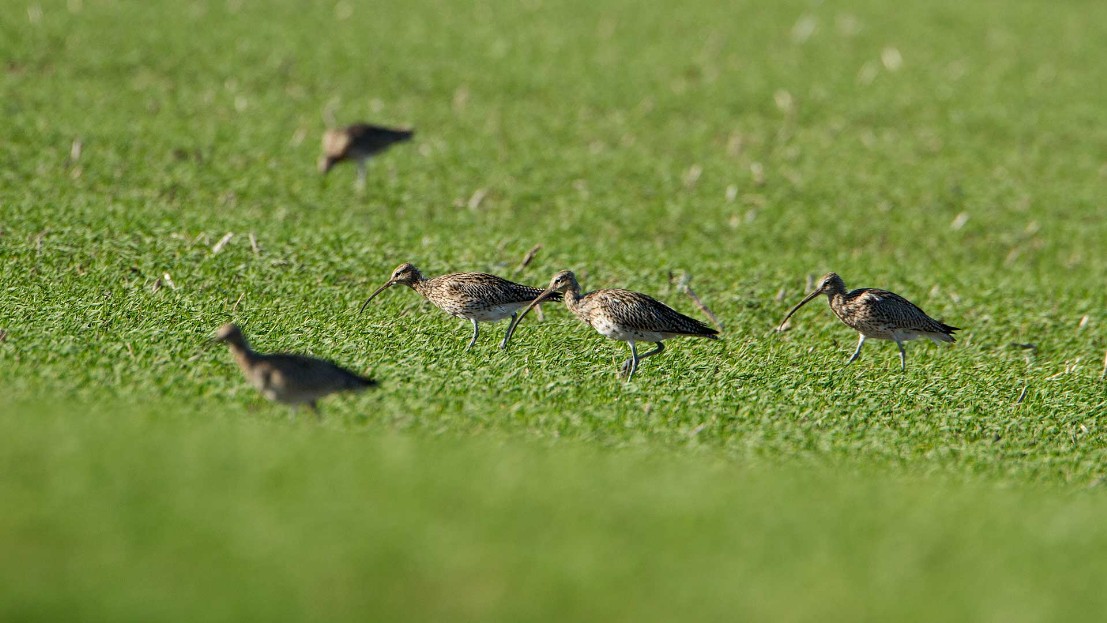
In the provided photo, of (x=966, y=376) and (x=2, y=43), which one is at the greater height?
(x=2, y=43)

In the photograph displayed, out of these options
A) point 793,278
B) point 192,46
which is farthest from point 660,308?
point 192,46

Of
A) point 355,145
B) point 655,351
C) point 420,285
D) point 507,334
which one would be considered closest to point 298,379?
point 507,334

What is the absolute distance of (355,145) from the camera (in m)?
17.8

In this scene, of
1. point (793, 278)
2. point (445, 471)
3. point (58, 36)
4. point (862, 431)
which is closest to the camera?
point (445, 471)

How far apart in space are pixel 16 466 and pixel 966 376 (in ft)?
29.1

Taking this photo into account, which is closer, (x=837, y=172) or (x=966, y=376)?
(x=966, y=376)

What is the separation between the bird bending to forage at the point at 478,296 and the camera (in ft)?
37.1

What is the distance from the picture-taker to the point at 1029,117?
2400 cm

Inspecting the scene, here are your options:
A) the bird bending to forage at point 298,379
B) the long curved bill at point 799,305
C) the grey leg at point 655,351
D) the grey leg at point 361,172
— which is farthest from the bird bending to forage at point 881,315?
the grey leg at point 361,172

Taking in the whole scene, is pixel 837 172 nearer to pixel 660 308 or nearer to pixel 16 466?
pixel 660 308

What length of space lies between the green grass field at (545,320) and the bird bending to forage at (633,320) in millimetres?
462

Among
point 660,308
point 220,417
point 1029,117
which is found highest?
point 1029,117

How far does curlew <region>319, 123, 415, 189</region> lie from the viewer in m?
17.8

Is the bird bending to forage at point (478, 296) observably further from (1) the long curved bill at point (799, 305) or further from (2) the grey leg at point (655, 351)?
(1) the long curved bill at point (799, 305)
